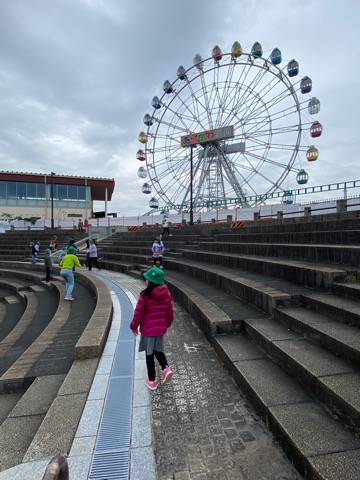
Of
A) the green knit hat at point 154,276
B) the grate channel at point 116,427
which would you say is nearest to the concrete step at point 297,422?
the grate channel at point 116,427

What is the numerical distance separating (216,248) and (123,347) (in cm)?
854

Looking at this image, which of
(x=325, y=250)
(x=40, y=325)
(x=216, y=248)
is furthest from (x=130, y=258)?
(x=325, y=250)

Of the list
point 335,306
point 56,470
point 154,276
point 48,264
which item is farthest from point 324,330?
point 48,264

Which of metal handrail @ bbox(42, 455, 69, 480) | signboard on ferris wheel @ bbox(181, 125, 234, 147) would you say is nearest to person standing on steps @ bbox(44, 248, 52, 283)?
metal handrail @ bbox(42, 455, 69, 480)

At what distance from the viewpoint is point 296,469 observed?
219 centimetres

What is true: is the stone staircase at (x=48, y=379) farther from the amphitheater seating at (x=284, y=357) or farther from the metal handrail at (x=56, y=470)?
the metal handrail at (x=56, y=470)

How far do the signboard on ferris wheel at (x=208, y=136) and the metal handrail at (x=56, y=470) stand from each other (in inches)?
1266

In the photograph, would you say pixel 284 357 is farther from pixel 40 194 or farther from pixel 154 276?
pixel 40 194

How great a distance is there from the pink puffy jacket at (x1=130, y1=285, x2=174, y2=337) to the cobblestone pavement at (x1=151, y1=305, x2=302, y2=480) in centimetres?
71

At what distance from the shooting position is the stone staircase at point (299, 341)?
7.46 ft

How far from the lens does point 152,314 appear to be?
3600mm

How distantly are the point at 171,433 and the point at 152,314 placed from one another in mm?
1301

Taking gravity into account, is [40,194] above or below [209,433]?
above

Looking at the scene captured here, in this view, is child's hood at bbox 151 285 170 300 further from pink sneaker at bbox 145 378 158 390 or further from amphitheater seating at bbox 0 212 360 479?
amphitheater seating at bbox 0 212 360 479
